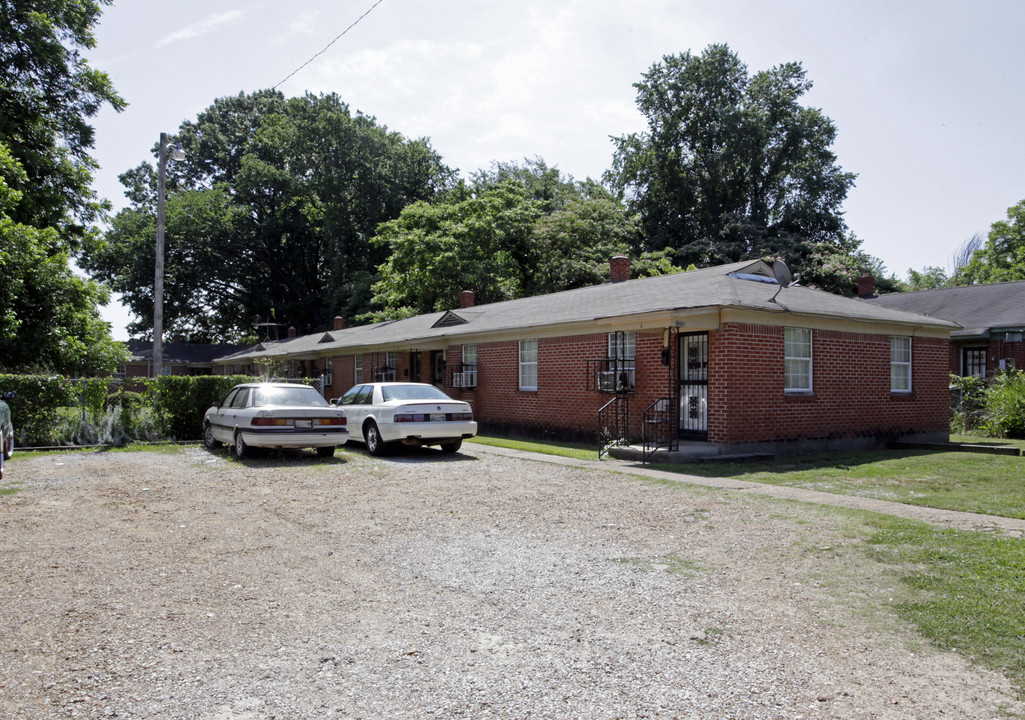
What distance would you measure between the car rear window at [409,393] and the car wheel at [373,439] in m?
0.63

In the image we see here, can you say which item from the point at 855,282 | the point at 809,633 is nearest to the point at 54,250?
the point at 809,633

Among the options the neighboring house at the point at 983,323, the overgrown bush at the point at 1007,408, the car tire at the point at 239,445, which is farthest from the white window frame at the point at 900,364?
the car tire at the point at 239,445

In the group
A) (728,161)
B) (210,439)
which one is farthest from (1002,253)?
(210,439)

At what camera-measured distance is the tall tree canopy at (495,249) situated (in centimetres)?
3578

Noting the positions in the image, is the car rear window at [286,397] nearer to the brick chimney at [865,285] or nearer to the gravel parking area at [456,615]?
the gravel parking area at [456,615]

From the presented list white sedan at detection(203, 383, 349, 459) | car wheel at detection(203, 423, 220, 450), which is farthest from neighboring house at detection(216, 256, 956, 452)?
car wheel at detection(203, 423, 220, 450)

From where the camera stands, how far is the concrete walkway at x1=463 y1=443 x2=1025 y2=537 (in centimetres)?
765

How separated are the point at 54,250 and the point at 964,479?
937 inches

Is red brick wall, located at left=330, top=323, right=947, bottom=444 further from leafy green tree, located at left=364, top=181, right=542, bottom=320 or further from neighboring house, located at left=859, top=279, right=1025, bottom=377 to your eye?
leafy green tree, located at left=364, top=181, right=542, bottom=320

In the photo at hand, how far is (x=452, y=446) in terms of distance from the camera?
15078 millimetres

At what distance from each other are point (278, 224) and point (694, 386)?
4718 cm

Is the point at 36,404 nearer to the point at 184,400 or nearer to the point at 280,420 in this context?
the point at 184,400

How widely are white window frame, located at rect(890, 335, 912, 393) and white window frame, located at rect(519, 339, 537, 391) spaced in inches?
339

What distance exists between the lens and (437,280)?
35875 mm
